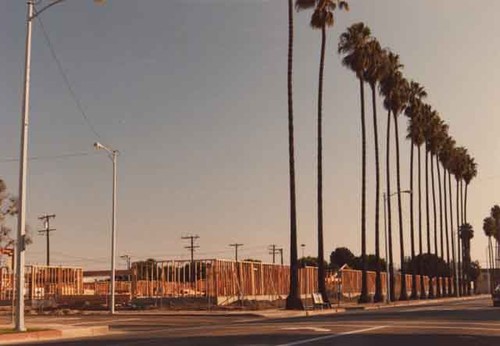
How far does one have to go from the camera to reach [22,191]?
2373 centimetres

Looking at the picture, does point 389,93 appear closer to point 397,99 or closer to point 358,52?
point 397,99

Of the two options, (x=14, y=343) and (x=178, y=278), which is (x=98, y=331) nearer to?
(x=14, y=343)

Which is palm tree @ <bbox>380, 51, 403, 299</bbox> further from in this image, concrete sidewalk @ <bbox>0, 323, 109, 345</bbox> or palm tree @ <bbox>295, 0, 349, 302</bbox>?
concrete sidewalk @ <bbox>0, 323, 109, 345</bbox>

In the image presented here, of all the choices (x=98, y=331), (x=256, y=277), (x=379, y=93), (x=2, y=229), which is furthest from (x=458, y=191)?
(x=98, y=331)

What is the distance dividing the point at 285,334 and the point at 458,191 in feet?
330

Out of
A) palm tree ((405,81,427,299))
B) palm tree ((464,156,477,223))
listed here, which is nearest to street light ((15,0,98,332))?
palm tree ((405,81,427,299))

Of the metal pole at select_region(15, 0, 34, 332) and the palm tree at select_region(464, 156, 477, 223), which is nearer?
the metal pole at select_region(15, 0, 34, 332)

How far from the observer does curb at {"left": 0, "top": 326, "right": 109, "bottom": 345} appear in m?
21.6

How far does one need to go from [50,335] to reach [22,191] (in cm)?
445

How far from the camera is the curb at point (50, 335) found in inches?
849

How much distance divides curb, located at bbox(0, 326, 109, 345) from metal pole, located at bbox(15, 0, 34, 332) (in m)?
0.63

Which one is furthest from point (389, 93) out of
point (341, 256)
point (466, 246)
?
point (341, 256)

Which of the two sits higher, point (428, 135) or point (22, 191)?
point (428, 135)

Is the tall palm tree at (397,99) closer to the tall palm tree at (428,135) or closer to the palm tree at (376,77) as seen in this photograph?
the palm tree at (376,77)
